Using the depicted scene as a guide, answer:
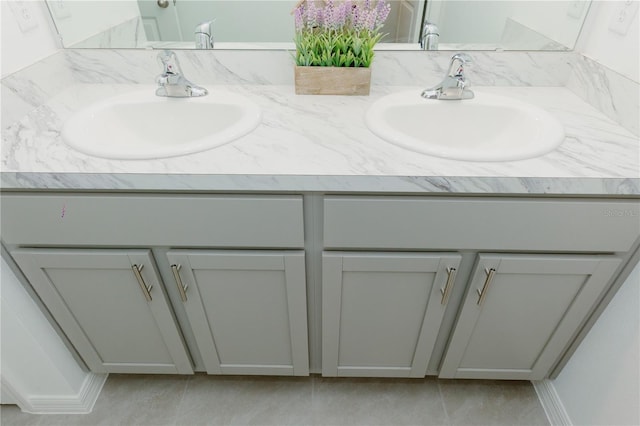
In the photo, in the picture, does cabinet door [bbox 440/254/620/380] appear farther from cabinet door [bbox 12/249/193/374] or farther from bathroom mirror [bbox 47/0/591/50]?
cabinet door [bbox 12/249/193/374]

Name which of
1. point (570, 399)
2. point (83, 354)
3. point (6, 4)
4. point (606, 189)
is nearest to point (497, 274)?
point (606, 189)

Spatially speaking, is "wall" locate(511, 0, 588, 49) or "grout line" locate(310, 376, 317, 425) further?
"grout line" locate(310, 376, 317, 425)

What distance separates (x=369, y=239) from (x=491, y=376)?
2.26 ft

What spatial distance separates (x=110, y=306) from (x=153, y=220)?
13.7 inches

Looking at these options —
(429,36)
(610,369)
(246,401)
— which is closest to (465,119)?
(429,36)

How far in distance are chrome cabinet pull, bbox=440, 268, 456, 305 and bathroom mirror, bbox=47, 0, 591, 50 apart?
68cm

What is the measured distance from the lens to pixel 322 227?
2.72ft

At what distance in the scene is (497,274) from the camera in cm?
89

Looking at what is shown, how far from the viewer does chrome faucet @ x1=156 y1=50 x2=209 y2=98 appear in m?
1.01

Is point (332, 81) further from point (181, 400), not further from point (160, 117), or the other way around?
point (181, 400)

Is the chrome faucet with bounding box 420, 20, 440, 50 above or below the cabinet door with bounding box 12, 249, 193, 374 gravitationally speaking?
above

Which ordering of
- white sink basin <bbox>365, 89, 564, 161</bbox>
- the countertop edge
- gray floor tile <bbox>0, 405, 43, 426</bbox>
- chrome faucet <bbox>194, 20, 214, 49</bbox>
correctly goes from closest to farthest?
the countertop edge → white sink basin <bbox>365, 89, 564, 161</bbox> → chrome faucet <bbox>194, 20, 214, 49</bbox> → gray floor tile <bbox>0, 405, 43, 426</bbox>

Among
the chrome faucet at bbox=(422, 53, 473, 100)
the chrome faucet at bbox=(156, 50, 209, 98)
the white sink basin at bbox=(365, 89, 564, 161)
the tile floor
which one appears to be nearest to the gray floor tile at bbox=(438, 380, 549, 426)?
the tile floor

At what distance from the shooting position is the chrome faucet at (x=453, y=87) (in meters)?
1.01
